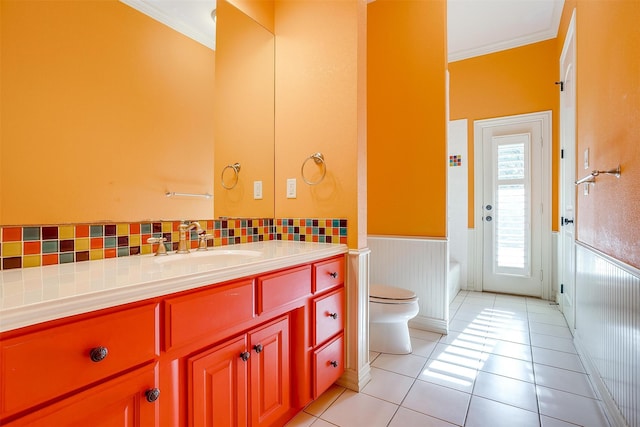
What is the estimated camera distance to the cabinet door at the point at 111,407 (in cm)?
66

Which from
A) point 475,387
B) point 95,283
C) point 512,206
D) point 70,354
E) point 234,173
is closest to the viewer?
point 70,354

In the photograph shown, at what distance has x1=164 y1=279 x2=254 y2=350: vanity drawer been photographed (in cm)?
89

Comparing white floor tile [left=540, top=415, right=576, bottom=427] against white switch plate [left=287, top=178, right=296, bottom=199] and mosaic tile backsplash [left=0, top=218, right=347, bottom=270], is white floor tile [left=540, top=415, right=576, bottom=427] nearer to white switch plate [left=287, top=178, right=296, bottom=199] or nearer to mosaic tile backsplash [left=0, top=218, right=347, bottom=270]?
mosaic tile backsplash [left=0, top=218, right=347, bottom=270]

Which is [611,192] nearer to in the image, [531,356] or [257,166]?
[531,356]

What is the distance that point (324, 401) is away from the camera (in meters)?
1.61

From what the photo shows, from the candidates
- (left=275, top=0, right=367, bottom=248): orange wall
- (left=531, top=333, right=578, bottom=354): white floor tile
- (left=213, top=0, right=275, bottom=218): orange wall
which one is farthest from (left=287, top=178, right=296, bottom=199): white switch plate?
(left=531, top=333, right=578, bottom=354): white floor tile

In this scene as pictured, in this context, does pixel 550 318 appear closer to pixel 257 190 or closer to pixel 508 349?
pixel 508 349

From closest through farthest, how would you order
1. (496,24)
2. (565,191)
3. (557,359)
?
(557,359), (565,191), (496,24)

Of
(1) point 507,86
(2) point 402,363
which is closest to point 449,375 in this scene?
(2) point 402,363

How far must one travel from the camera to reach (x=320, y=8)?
72.3 inches

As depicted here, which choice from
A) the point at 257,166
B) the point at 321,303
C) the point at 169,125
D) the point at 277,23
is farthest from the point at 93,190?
the point at 277,23

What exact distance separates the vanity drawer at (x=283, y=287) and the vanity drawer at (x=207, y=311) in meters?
0.06

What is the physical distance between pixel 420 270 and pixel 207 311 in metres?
1.97

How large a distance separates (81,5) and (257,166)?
3.44 ft
